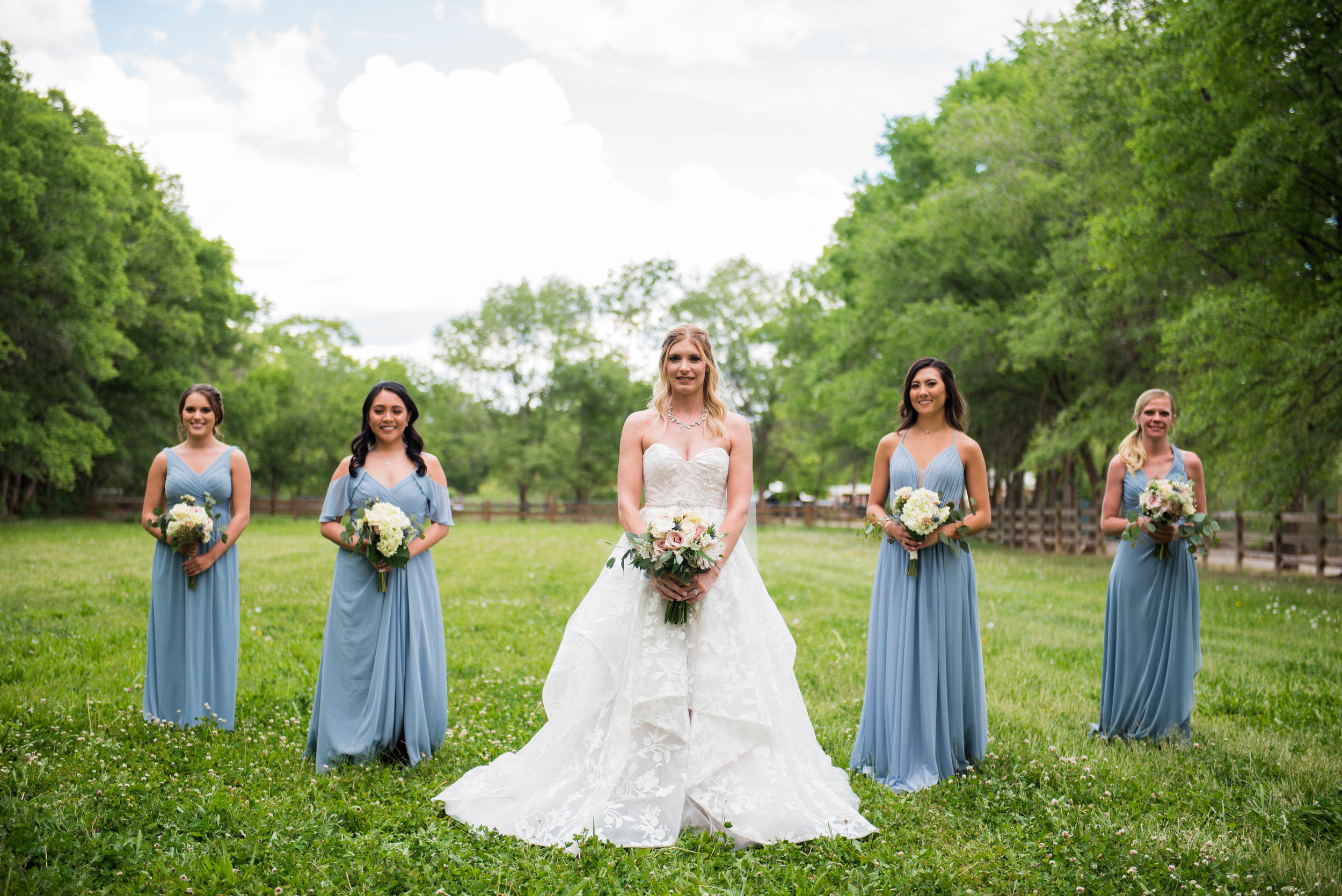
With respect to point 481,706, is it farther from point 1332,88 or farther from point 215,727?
point 1332,88

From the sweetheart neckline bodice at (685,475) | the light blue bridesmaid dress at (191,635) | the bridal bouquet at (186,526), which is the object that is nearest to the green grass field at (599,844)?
the light blue bridesmaid dress at (191,635)

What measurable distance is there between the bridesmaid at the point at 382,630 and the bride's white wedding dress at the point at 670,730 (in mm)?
970

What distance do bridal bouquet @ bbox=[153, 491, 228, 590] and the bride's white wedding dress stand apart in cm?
299

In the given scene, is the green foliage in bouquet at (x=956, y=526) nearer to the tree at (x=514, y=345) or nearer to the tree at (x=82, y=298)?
the tree at (x=82, y=298)

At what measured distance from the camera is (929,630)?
6.08 m

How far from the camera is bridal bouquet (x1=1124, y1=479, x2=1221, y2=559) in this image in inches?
265

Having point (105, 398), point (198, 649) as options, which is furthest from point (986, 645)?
point (105, 398)

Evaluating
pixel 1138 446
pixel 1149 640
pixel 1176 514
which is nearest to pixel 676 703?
pixel 1149 640

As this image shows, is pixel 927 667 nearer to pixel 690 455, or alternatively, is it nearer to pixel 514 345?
pixel 690 455

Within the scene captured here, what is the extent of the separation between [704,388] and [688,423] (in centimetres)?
25

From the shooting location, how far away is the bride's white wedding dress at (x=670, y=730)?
16.1 ft

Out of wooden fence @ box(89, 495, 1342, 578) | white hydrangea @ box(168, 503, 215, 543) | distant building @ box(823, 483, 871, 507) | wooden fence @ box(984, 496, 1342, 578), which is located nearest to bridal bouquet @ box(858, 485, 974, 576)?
white hydrangea @ box(168, 503, 215, 543)

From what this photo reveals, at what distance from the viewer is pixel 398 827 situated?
4.96 m

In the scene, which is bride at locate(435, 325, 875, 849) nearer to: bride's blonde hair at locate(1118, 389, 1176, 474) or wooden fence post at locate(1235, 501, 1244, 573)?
bride's blonde hair at locate(1118, 389, 1176, 474)
